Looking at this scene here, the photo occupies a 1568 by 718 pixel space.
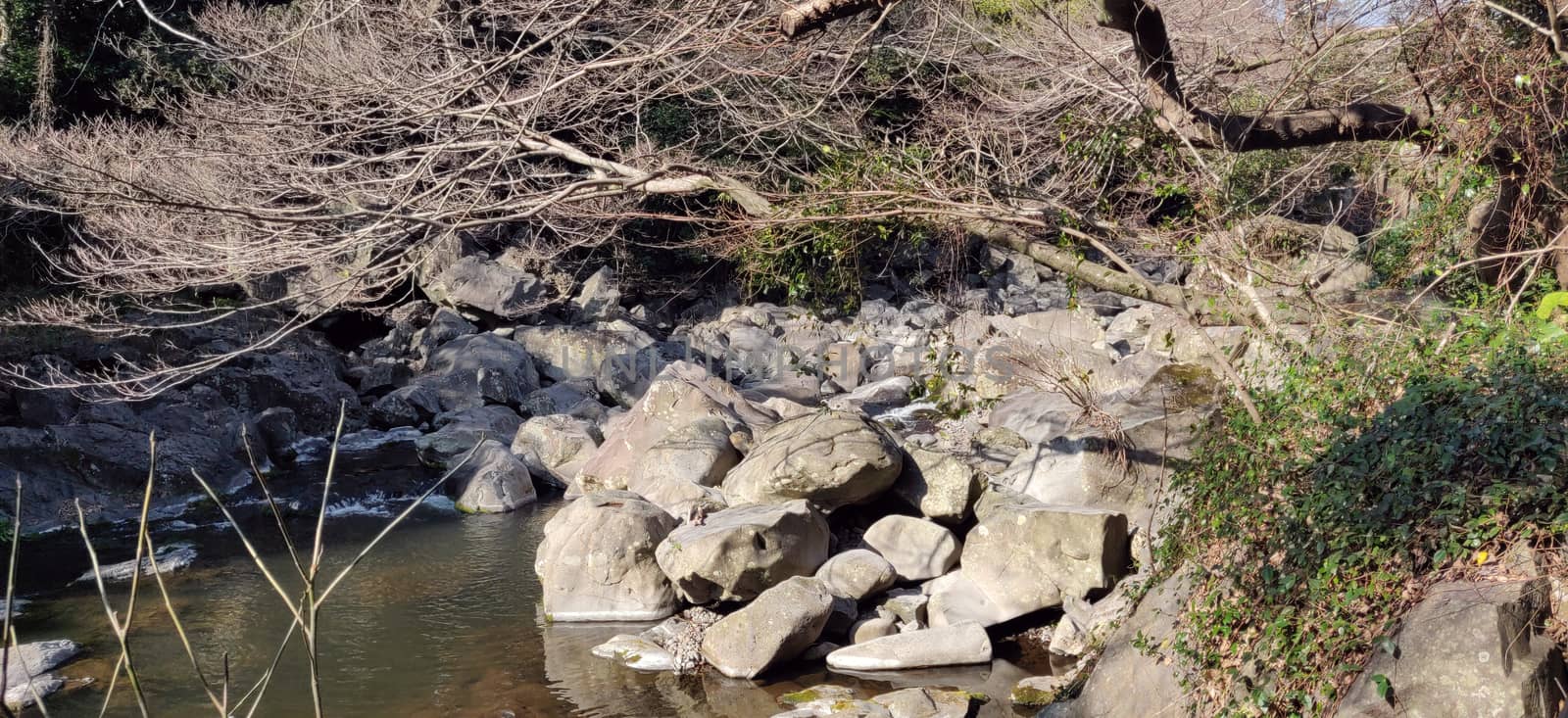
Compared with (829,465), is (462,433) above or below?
below

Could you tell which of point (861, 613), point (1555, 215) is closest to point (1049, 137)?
point (1555, 215)

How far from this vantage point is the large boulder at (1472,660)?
3.47m

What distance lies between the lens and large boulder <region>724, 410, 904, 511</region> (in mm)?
7652

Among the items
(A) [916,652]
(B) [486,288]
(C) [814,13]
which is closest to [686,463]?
(A) [916,652]

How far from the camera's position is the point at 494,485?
11.2 m

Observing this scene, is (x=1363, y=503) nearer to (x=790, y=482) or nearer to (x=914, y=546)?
(x=914, y=546)

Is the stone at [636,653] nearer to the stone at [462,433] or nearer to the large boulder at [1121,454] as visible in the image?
the large boulder at [1121,454]

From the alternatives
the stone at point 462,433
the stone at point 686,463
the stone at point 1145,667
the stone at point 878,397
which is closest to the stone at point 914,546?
the stone at point 686,463

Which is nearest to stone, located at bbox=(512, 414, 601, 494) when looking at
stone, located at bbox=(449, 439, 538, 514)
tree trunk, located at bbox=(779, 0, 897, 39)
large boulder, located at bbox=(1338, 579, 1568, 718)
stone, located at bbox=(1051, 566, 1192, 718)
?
stone, located at bbox=(449, 439, 538, 514)

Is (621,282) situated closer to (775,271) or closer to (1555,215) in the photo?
(775,271)

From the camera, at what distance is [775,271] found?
7137mm

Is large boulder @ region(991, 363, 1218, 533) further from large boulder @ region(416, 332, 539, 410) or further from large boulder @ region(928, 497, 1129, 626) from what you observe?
large boulder @ region(416, 332, 539, 410)

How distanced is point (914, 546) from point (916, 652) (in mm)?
1179

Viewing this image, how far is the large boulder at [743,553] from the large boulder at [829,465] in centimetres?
43
